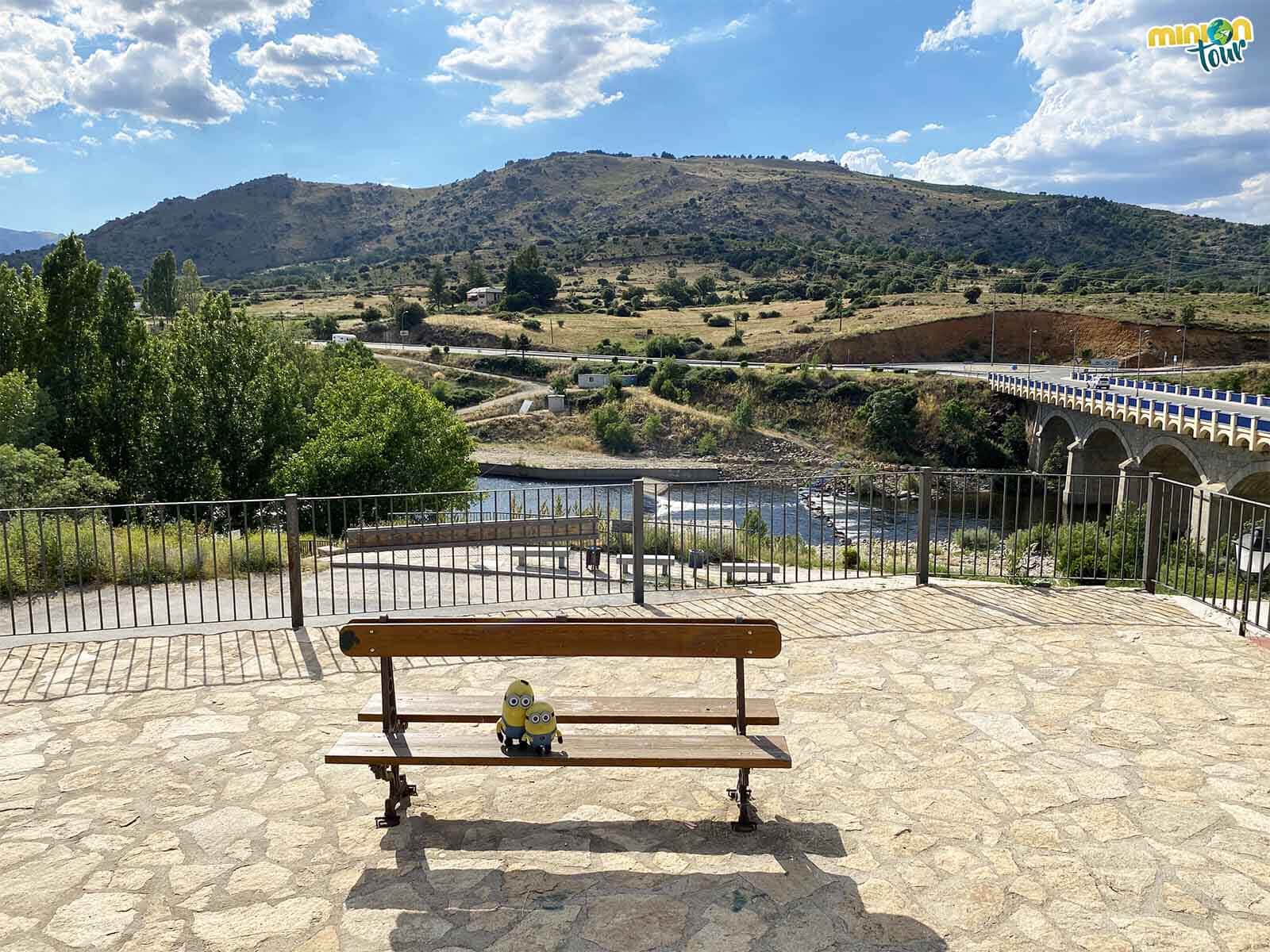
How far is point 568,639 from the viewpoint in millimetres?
4402

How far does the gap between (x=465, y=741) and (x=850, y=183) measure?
191646 mm

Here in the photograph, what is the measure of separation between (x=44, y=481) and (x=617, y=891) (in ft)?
67.5

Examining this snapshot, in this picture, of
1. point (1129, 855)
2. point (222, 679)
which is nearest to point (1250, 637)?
point (1129, 855)

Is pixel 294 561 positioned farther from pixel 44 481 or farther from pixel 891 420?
pixel 891 420

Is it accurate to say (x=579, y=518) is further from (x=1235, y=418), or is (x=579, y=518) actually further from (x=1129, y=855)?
(x=1235, y=418)

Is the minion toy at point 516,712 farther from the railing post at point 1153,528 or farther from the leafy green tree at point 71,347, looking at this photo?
the leafy green tree at point 71,347

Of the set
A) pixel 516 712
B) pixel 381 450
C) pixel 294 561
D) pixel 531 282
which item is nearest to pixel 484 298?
pixel 531 282

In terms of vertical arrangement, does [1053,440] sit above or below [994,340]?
below

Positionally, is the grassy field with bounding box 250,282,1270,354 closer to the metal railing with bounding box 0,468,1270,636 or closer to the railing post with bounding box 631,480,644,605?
the metal railing with bounding box 0,468,1270,636

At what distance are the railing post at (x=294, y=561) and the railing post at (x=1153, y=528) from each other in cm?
820

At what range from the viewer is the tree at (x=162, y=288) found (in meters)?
76.8

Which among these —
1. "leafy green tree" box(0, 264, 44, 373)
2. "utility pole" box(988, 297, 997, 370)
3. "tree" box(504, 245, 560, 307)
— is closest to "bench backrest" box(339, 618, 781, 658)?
"leafy green tree" box(0, 264, 44, 373)

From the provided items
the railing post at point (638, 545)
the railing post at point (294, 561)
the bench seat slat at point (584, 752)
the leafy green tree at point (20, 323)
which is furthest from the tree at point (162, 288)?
the bench seat slat at point (584, 752)

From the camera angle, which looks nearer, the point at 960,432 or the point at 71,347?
the point at 71,347
